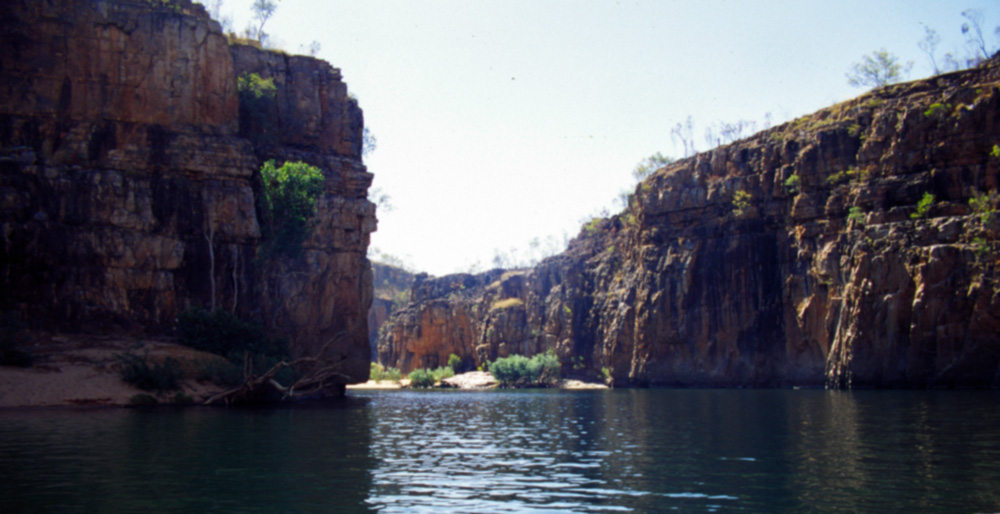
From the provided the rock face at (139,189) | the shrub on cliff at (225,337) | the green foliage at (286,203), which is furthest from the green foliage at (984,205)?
the shrub on cliff at (225,337)

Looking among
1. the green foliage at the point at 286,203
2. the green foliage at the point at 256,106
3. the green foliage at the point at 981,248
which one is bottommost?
the green foliage at the point at 981,248

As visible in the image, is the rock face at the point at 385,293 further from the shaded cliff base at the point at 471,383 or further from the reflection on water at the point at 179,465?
the reflection on water at the point at 179,465

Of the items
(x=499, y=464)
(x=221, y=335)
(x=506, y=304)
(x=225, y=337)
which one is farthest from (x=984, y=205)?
(x=506, y=304)

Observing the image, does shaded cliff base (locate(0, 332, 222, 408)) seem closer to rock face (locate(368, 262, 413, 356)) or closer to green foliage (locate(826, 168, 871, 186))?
green foliage (locate(826, 168, 871, 186))

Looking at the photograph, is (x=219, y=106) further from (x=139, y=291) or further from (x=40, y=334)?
(x=40, y=334)

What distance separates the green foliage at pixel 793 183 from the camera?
226ft

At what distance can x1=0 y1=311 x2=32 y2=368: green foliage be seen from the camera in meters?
33.2

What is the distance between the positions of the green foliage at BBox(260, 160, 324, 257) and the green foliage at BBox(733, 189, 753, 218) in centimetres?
4408

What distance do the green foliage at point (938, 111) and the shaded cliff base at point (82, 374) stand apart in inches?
2103

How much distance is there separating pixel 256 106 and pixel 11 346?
80.6ft

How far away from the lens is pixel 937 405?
108 feet

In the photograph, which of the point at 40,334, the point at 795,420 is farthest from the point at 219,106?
the point at 795,420

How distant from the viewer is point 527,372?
92.6m

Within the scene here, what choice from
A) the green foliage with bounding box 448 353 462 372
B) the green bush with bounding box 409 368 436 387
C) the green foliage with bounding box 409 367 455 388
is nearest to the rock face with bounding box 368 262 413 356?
the green foliage with bounding box 448 353 462 372
